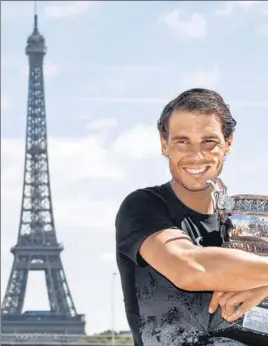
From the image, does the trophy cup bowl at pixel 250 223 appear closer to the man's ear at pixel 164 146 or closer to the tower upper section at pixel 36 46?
the man's ear at pixel 164 146

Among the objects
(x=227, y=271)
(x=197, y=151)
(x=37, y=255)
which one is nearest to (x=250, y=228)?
(x=227, y=271)

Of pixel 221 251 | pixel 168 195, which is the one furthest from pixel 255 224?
pixel 168 195

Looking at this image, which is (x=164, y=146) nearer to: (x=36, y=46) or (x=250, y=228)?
(x=250, y=228)

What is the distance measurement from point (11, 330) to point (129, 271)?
80.8m

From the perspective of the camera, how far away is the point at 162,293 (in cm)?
281

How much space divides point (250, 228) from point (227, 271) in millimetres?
153

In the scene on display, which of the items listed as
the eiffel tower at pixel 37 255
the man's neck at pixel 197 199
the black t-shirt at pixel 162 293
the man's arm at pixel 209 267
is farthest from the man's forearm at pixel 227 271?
the eiffel tower at pixel 37 255

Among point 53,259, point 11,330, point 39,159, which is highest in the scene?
point 39,159

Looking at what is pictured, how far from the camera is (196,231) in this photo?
112 inches

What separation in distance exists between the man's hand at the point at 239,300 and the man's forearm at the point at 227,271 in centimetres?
4

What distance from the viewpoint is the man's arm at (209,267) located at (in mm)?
2617

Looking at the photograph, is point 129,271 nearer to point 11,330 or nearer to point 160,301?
point 160,301

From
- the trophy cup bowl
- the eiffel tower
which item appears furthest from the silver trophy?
the eiffel tower

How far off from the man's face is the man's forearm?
0.93 ft
